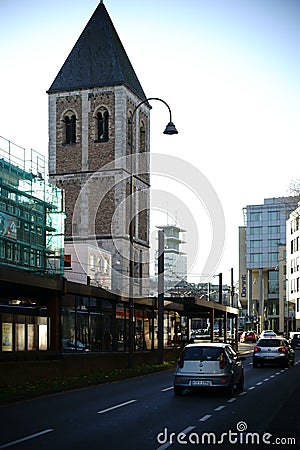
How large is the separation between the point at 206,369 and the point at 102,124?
7765 centimetres

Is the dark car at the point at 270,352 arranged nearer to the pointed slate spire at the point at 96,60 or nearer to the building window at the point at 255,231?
the pointed slate spire at the point at 96,60

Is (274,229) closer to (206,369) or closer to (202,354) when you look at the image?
(202,354)

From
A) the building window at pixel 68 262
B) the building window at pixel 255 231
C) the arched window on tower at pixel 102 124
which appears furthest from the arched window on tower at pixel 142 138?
the building window at pixel 255 231

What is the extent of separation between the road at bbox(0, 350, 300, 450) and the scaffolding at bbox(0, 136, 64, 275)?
1355 inches

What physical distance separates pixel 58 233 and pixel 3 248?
14767 millimetres

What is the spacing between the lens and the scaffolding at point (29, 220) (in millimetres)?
58750

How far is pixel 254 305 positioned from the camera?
161125 mm

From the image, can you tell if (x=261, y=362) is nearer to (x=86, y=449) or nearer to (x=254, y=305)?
(x=86, y=449)

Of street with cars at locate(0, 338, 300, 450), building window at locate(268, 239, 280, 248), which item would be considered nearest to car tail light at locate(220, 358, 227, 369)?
street with cars at locate(0, 338, 300, 450)

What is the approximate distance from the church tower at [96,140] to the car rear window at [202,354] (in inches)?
2748

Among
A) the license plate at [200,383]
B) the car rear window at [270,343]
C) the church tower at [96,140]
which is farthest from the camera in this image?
the church tower at [96,140]

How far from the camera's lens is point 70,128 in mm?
98625

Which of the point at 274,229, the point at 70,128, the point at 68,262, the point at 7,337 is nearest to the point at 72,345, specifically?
the point at 7,337

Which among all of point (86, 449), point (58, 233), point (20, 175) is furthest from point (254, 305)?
point (86, 449)
